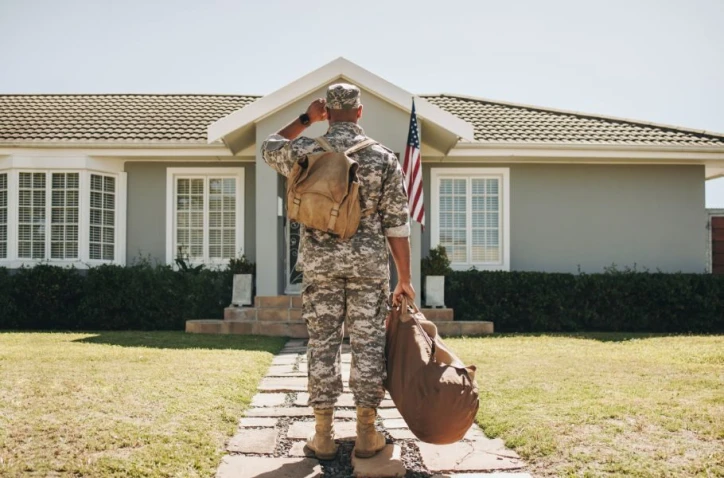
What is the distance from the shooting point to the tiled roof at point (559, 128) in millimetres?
12531

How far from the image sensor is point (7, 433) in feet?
12.9

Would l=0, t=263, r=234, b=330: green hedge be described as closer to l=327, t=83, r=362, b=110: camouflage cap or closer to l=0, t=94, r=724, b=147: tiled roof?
l=0, t=94, r=724, b=147: tiled roof

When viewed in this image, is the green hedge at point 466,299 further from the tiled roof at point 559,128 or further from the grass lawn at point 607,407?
the grass lawn at point 607,407

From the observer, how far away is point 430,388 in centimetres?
342

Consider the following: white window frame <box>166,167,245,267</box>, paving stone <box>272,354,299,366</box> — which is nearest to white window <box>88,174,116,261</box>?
white window frame <box>166,167,245,267</box>

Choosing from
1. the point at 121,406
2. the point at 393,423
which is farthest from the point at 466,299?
the point at 121,406

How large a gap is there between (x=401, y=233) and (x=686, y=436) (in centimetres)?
220

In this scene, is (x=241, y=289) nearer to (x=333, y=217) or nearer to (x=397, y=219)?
(x=397, y=219)

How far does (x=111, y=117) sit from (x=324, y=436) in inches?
459

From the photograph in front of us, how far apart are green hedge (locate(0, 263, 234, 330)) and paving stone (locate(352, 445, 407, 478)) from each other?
8176mm

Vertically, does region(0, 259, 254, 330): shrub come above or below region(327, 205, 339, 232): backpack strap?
below

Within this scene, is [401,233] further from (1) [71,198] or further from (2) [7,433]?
(1) [71,198]

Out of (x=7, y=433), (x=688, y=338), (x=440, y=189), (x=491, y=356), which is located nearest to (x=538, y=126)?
(x=440, y=189)

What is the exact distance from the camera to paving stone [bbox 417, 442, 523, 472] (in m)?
3.60
